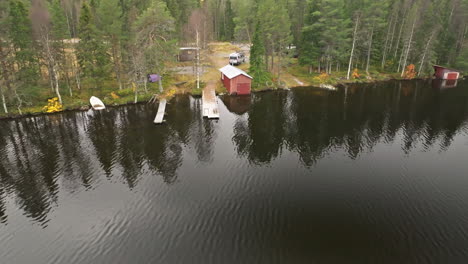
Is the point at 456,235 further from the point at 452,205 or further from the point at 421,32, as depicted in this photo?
the point at 421,32

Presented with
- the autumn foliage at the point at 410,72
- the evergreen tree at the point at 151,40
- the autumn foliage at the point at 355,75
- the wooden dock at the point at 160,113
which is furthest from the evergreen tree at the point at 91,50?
the autumn foliage at the point at 410,72

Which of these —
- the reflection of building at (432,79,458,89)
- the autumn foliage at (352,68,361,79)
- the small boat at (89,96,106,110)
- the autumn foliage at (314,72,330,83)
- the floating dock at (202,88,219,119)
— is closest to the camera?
the floating dock at (202,88,219,119)

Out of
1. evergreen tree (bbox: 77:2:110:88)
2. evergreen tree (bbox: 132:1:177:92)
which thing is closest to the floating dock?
evergreen tree (bbox: 132:1:177:92)

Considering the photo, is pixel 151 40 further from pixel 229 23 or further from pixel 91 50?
pixel 229 23

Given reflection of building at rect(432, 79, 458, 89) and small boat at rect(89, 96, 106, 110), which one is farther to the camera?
reflection of building at rect(432, 79, 458, 89)

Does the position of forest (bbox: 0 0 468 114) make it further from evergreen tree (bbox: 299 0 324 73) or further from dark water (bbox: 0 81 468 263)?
dark water (bbox: 0 81 468 263)

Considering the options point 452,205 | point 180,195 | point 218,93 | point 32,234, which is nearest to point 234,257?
point 180,195

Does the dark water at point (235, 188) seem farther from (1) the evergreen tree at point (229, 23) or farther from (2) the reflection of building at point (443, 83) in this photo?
(1) the evergreen tree at point (229, 23)
